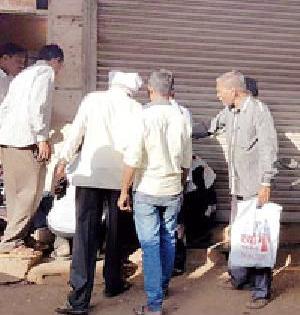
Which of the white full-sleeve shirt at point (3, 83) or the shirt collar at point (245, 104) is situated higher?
the white full-sleeve shirt at point (3, 83)

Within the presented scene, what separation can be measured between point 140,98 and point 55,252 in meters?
1.85

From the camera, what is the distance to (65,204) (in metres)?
6.18

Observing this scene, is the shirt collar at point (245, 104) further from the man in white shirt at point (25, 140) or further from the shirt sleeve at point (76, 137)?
the man in white shirt at point (25, 140)

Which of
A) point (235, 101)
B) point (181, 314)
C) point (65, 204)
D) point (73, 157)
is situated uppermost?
point (235, 101)

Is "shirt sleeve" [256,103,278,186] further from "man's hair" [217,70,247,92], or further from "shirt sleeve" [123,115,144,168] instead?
"shirt sleeve" [123,115,144,168]

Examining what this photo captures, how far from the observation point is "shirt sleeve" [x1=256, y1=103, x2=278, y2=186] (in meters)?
5.50

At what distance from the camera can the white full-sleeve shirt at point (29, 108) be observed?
5.90 meters

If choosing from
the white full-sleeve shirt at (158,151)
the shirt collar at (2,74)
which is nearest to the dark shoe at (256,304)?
the white full-sleeve shirt at (158,151)

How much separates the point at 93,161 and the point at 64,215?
0.98 metres

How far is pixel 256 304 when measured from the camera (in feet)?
18.7

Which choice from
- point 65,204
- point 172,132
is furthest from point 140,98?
point 172,132

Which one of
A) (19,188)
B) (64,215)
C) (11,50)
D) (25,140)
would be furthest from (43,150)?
(11,50)

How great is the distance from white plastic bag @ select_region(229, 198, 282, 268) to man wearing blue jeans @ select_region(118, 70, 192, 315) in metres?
0.63

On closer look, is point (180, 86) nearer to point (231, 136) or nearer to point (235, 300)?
point (231, 136)
